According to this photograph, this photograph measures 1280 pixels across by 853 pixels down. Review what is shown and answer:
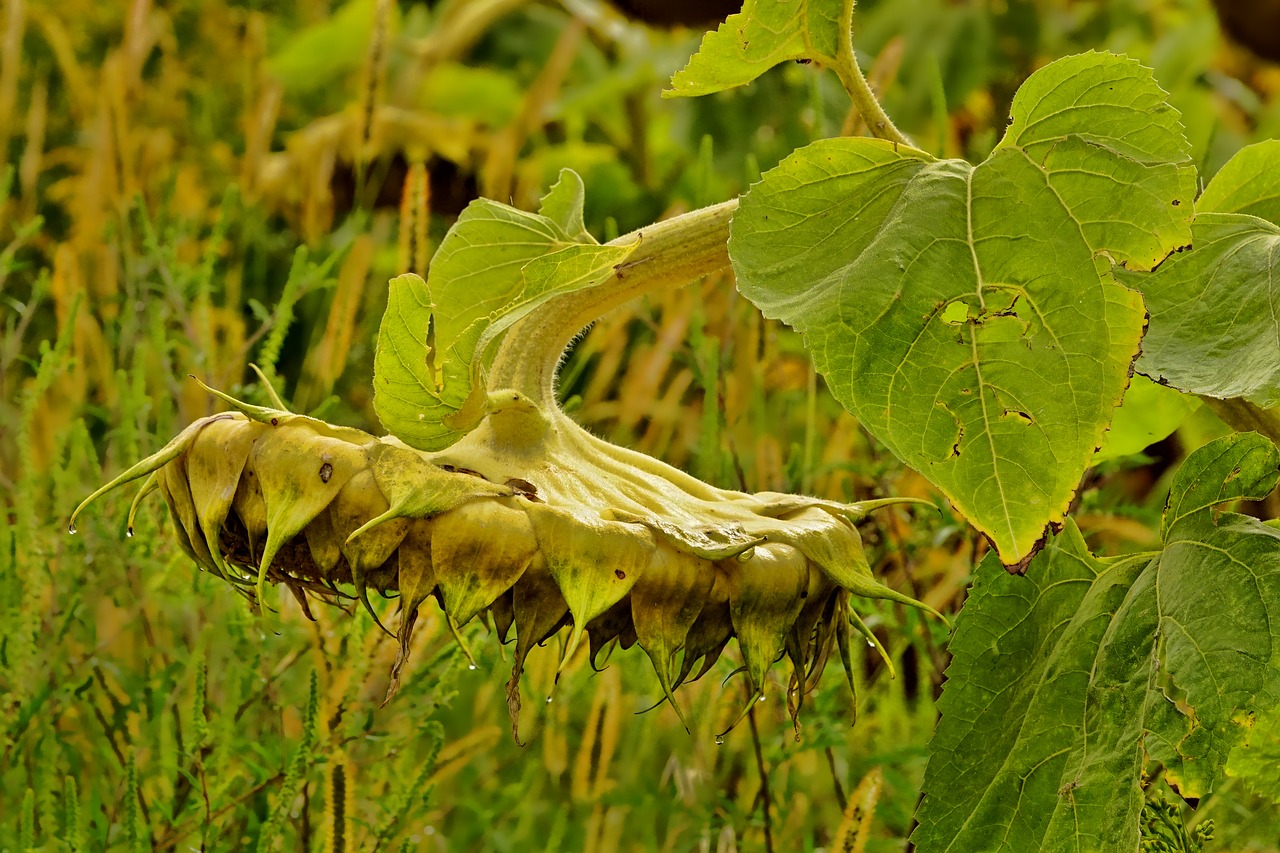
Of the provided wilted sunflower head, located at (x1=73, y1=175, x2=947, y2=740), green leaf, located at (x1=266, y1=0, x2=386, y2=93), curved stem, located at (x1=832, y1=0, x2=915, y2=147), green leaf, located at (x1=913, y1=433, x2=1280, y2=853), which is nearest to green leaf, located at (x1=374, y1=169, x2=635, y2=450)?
wilted sunflower head, located at (x1=73, y1=175, x2=947, y2=740)

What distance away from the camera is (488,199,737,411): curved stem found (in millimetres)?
528

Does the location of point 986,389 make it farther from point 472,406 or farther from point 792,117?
point 792,117

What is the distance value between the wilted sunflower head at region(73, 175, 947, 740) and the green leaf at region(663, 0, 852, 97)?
0.53ft

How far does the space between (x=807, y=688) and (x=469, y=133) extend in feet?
5.37

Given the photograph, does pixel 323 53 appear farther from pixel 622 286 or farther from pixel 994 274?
pixel 994 274

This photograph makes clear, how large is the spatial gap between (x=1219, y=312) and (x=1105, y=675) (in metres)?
0.14

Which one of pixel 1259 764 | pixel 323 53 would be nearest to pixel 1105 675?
pixel 1259 764

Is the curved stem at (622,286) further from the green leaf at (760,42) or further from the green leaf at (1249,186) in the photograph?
the green leaf at (1249,186)

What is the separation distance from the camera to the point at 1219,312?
52 centimetres

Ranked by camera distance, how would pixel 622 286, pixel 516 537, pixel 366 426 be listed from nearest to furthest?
pixel 516 537 → pixel 622 286 → pixel 366 426

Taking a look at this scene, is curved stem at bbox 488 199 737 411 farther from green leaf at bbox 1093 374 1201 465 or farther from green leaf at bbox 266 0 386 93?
green leaf at bbox 266 0 386 93

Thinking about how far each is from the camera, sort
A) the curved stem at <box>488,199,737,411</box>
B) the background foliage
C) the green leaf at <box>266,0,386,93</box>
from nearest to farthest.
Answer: the curved stem at <box>488,199,737,411</box>, the background foliage, the green leaf at <box>266,0,386,93</box>

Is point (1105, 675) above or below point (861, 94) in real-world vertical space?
below

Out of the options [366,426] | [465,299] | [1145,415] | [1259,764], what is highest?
[465,299]
